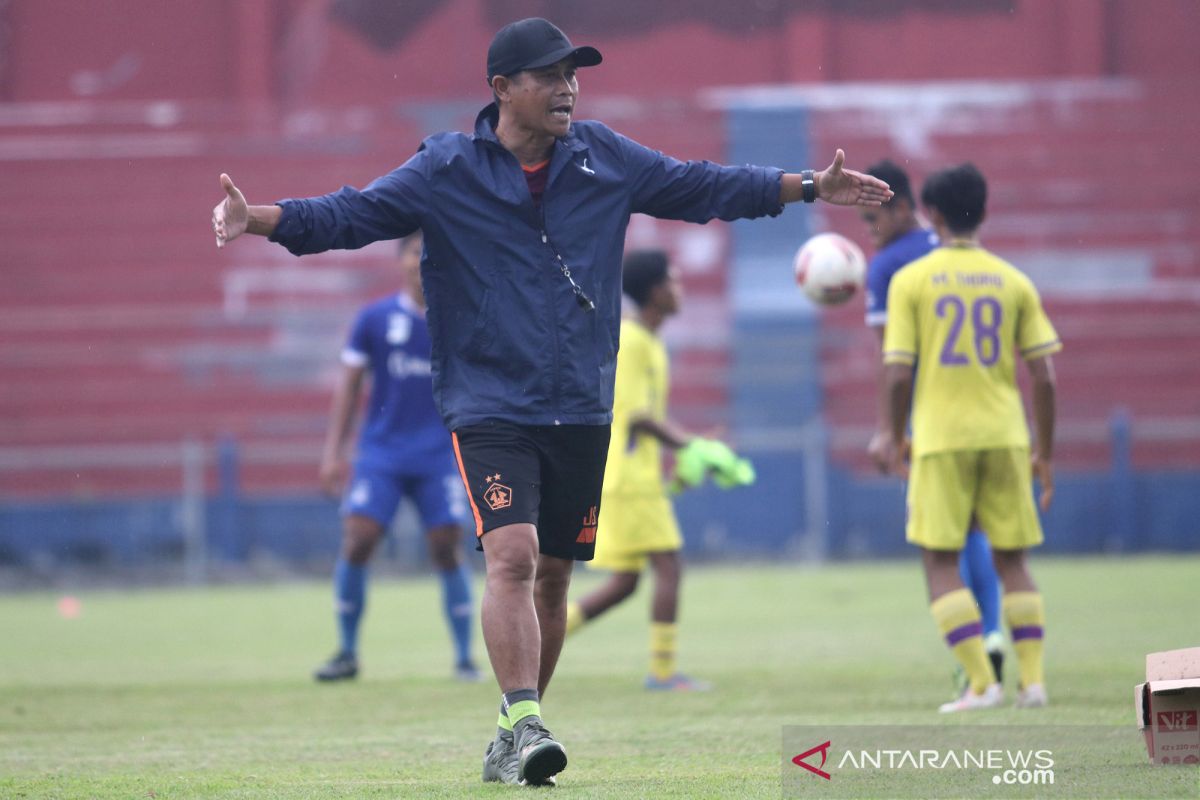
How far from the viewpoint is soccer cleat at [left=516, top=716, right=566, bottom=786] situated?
4648mm

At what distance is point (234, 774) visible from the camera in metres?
5.32

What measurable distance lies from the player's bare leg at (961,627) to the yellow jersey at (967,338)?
505 mm

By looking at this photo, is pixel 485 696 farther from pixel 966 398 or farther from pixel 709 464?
pixel 966 398

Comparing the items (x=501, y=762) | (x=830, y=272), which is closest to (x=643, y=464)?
(x=830, y=272)

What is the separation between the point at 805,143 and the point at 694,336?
10.9ft

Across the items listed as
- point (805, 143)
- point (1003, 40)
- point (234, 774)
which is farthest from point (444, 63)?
point (234, 774)

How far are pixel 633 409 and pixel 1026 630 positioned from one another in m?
2.60

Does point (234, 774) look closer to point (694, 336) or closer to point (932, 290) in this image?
point (932, 290)

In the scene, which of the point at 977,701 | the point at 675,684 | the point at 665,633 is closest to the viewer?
the point at 977,701

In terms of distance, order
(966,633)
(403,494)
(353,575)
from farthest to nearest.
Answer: (403,494), (353,575), (966,633)

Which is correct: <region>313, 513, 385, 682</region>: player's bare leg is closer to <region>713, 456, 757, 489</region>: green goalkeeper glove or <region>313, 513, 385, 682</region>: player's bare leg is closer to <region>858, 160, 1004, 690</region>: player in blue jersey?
<region>713, 456, 757, 489</region>: green goalkeeper glove

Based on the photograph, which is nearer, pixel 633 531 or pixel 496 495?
pixel 496 495

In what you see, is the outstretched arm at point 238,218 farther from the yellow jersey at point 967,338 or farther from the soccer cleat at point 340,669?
the soccer cleat at point 340,669

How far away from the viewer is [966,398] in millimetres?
7086
